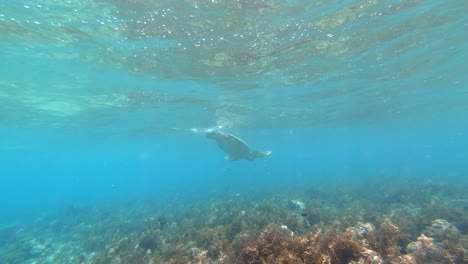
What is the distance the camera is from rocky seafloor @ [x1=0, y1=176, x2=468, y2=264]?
6145 millimetres

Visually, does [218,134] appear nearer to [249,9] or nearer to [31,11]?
[249,9]

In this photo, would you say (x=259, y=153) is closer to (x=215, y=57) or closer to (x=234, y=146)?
(x=234, y=146)

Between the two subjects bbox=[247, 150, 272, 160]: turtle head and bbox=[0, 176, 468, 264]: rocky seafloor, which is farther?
bbox=[247, 150, 272, 160]: turtle head

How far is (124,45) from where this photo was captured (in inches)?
618

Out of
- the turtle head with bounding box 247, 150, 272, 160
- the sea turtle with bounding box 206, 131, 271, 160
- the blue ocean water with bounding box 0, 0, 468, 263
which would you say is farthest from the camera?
the sea turtle with bounding box 206, 131, 271, 160

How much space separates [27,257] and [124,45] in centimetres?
1330

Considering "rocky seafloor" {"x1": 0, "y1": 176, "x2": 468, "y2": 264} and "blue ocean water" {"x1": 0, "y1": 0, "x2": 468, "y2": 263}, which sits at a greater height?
"blue ocean water" {"x1": 0, "y1": 0, "x2": 468, "y2": 263}

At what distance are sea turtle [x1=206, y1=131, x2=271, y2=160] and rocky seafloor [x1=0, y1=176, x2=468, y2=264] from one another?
246 inches

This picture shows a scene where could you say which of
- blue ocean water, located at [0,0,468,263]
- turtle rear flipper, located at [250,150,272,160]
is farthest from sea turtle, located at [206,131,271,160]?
blue ocean water, located at [0,0,468,263]

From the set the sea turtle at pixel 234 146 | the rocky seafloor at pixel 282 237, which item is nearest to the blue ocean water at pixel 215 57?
the sea turtle at pixel 234 146

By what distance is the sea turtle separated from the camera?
24.3m

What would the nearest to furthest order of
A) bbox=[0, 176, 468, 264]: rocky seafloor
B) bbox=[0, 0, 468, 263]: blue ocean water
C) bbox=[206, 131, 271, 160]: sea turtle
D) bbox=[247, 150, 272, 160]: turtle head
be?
bbox=[0, 176, 468, 264]: rocky seafloor
bbox=[0, 0, 468, 263]: blue ocean water
bbox=[247, 150, 272, 160]: turtle head
bbox=[206, 131, 271, 160]: sea turtle

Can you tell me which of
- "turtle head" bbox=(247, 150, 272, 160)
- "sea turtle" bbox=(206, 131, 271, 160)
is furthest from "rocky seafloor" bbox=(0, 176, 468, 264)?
"sea turtle" bbox=(206, 131, 271, 160)

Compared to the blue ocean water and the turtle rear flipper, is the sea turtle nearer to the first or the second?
the turtle rear flipper
